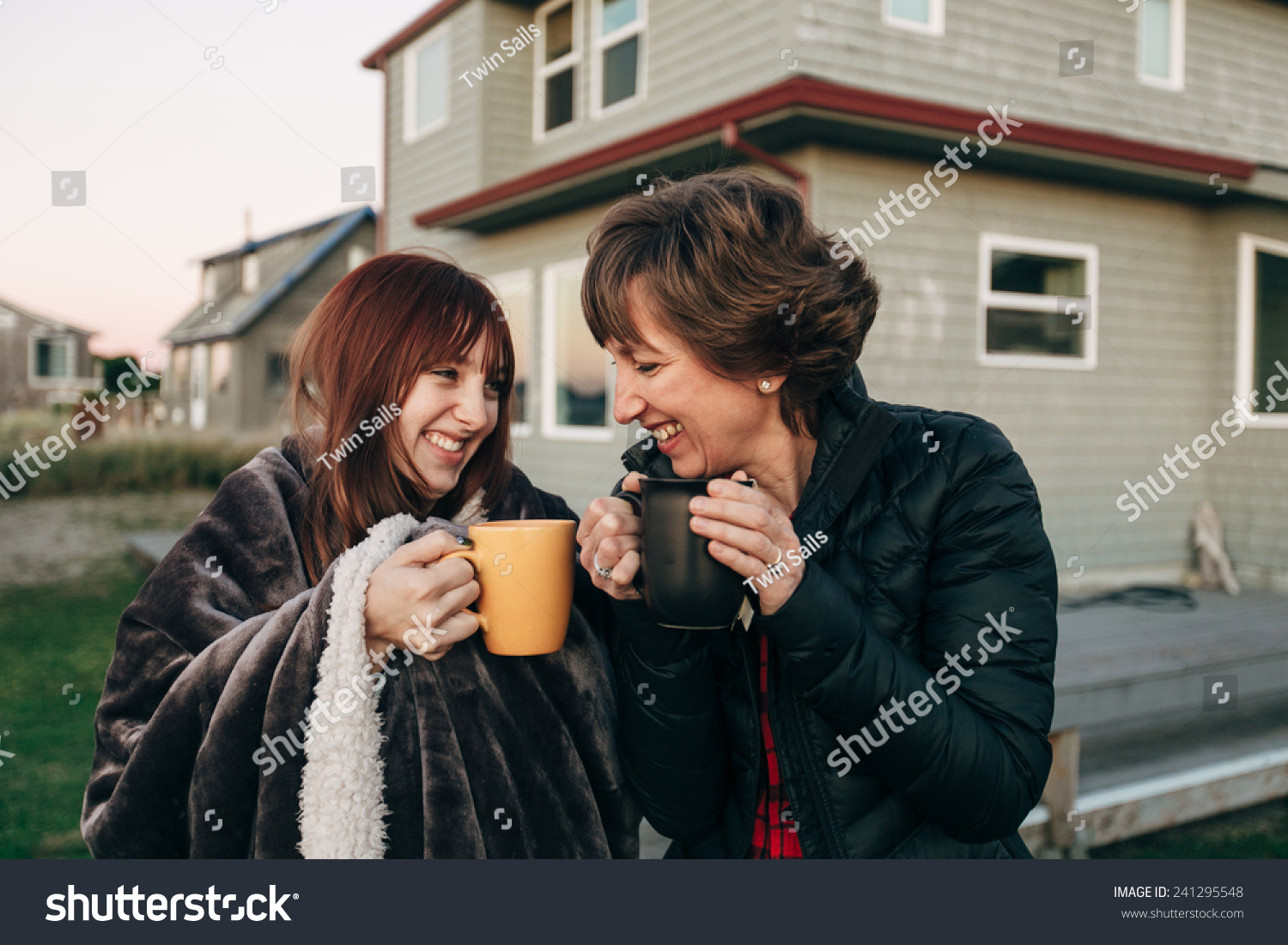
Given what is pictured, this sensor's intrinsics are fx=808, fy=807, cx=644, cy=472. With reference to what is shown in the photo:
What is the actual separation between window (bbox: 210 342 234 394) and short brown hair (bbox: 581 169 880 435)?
1567 cm

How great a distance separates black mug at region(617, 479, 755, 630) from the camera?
0.85m

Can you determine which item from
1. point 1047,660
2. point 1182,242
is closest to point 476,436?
point 1047,660

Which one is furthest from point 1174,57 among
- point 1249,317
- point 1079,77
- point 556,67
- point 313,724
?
point 313,724

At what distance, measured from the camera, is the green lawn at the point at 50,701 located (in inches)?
110

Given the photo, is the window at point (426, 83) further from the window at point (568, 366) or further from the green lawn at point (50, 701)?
the green lawn at point (50, 701)

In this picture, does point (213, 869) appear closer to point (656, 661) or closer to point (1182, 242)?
point (656, 661)

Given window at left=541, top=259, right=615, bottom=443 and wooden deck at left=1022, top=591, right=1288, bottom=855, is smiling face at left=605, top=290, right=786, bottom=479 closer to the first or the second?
wooden deck at left=1022, top=591, right=1288, bottom=855

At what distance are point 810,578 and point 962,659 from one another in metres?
0.26

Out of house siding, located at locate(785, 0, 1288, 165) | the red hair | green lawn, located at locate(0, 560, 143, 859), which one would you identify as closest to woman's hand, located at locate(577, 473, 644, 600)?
the red hair

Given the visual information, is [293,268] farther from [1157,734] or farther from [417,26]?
[1157,734]

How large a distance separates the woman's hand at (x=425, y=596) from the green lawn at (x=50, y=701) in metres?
2.45

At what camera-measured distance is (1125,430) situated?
6301 millimetres

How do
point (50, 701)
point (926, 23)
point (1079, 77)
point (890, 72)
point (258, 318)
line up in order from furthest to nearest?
point (258, 318)
point (1079, 77)
point (926, 23)
point (890, 72)
point (50, 701)

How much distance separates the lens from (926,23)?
214 inches
